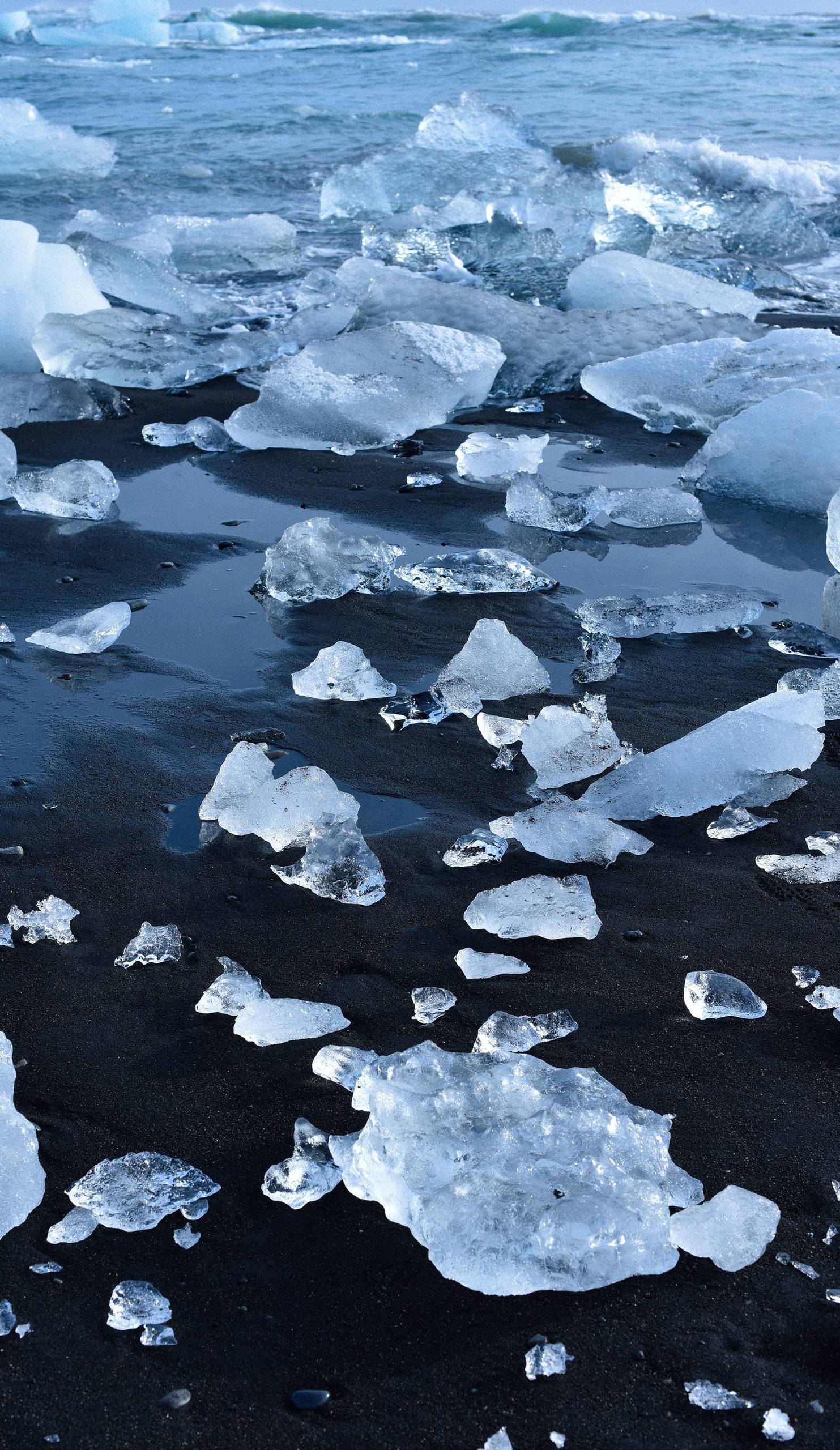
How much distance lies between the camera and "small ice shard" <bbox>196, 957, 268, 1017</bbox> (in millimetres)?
1713

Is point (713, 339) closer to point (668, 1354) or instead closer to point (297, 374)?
point (297, 374)

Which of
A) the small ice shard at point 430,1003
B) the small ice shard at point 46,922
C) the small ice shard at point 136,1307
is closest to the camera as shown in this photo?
the small ice shard at point 136,1307

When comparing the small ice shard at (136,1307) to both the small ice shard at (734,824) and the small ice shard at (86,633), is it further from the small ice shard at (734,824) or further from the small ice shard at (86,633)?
the small ice shard at (86,633)

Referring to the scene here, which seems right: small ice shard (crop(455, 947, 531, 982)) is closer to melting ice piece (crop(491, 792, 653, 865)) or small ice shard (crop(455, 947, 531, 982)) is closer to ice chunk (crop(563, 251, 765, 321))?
melting ice piece (crop(491, 792, 653, 865))

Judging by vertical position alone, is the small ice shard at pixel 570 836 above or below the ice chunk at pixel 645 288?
below

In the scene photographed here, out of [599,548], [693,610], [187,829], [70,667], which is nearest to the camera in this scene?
[187,829]

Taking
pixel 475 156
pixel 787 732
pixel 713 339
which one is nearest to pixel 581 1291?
pixel 787 732

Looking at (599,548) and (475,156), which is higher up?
(475,156)

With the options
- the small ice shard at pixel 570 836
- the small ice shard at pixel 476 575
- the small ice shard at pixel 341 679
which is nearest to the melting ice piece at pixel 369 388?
the small ice shard at pixel 476 575

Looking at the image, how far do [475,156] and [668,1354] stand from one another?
10.0 metres

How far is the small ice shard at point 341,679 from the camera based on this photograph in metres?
2.54

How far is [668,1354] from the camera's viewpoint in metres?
1.22

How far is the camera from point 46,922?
6.12 ft

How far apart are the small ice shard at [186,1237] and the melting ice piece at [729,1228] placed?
22.7 inches
